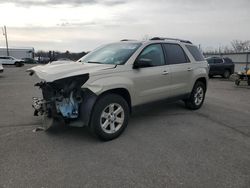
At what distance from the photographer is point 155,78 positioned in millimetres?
5387

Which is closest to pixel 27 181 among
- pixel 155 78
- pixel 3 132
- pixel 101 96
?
pixel 101 96

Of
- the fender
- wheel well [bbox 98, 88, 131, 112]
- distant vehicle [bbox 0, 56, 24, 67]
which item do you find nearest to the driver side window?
the fender

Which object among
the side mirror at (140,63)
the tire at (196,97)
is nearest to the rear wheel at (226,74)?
the tire at (196,97)

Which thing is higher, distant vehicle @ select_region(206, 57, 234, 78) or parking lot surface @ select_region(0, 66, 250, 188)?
distant vehicle @ select_region(206, 57, 234, 78)

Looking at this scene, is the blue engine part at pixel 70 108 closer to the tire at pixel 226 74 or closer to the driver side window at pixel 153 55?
the driver side window at pixel 153 55

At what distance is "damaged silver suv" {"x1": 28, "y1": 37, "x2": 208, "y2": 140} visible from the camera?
4238mm

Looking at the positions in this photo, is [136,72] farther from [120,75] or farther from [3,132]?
[3,132]

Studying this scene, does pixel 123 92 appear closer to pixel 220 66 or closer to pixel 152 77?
pixel 152 77

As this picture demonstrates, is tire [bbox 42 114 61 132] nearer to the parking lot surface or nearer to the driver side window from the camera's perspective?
the parking lot surface

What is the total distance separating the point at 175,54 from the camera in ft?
20.2

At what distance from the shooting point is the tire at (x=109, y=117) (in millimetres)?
4301

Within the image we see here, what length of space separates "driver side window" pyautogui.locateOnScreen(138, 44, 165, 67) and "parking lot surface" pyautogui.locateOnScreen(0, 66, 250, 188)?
947 millimetres

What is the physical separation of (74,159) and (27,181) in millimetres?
808

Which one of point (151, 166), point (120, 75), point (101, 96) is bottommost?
point (151, 166)
